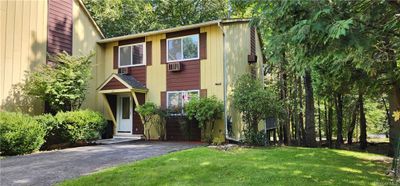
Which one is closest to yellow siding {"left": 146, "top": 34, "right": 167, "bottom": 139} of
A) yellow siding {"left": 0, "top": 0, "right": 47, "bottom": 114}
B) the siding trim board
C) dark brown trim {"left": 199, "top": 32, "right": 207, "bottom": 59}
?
the siding trim board

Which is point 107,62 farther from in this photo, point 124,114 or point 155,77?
point 155,77

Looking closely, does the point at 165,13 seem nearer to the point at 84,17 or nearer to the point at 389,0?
the point at 84,17

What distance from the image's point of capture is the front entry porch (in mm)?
13430

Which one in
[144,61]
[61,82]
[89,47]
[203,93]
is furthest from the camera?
[89,47]

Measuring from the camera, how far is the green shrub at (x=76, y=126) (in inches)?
432

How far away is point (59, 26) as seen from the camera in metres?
13.0

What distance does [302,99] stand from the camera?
20156 mm

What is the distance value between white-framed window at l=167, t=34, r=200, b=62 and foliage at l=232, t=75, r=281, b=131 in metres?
2.40

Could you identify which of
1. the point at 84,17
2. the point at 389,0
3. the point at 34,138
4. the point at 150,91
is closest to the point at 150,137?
the point at 150,91

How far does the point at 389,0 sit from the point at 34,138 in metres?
9.76

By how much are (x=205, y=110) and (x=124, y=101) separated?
197 inches

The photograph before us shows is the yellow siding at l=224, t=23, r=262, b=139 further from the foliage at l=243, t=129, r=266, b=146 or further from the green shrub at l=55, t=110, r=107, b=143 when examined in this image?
the green shrub at l=55, t=110, r=107, b=143

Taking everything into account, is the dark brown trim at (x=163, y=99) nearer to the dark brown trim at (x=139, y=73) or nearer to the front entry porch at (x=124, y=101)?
the front entry porch at (x=124, y=101)

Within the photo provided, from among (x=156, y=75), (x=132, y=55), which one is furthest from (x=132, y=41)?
(x=156, y=75)
